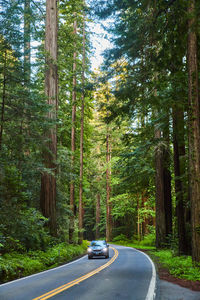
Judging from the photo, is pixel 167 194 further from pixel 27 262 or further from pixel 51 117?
pixel 27 262

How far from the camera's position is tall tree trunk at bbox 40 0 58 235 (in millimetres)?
15977

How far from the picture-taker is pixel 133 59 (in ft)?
41.3

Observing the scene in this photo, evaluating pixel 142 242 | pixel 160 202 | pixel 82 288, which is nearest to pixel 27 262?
pixel 82 288

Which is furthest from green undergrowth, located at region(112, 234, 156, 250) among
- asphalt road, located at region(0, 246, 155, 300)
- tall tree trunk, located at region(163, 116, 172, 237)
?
asphalt road, located at region(0, 246, 155, 300)

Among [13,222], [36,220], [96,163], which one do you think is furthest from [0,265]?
[96,163]

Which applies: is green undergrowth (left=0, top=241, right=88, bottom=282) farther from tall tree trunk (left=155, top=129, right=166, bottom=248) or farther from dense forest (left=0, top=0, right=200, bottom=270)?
tall tree trunk (left=155, top=129, right=166, bottom=248)

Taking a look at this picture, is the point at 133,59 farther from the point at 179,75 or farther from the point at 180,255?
the point at 180,255

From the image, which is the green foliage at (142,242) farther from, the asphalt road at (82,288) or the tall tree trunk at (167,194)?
the asphalt road at (82,288)

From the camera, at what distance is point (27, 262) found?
11883 mm

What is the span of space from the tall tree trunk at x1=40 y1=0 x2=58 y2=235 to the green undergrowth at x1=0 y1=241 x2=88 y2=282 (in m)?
1.63

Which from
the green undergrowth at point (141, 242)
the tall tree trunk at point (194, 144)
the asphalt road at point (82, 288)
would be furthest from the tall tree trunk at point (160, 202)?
the asphalt road at point (82, 288)

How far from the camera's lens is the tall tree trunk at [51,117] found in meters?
16.0

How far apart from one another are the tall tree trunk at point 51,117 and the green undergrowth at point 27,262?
1627 mm

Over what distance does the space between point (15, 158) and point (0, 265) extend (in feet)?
18.6
